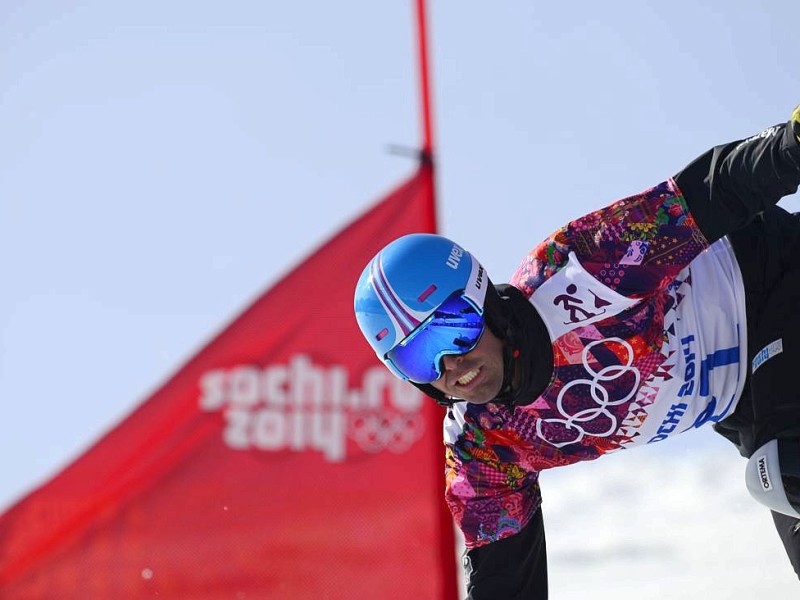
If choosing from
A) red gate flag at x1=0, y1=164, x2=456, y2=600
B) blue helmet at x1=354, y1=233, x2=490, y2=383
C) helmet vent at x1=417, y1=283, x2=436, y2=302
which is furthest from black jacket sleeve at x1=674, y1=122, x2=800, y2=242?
red gate flag at x1=0, y1=164, x2=456, y2=600

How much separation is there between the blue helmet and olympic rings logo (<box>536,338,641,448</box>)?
35cm

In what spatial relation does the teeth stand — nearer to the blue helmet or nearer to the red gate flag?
the blue helmet

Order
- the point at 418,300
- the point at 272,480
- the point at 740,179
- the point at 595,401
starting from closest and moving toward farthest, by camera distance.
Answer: the point at 740,179 → the point at 418,300 → the point at 595,401 → the point at 272,480

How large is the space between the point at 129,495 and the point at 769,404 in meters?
3.40

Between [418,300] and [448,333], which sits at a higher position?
[418,300]

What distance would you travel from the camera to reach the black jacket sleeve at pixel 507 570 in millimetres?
3539

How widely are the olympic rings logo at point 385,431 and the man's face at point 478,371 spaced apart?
2.32m

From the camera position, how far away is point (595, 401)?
3.50m

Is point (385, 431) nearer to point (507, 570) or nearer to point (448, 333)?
point (507, 570)

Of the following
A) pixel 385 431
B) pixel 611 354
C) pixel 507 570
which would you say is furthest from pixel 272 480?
pixel 611 354

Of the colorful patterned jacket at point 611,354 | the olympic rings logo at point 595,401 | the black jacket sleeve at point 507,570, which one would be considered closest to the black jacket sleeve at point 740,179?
the colorful patterned jacket at point 611,354

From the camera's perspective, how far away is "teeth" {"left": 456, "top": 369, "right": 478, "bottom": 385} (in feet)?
11.2

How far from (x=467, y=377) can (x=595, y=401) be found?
41 cm

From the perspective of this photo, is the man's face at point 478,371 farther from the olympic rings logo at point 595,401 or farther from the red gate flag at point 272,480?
the red gate flag at point 272,480
